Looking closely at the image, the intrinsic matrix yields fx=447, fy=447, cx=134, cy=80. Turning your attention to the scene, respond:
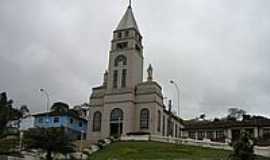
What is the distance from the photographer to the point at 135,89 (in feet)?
281

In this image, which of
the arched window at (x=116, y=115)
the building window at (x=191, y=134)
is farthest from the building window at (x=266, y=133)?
the arched window at (x=116, y=115)

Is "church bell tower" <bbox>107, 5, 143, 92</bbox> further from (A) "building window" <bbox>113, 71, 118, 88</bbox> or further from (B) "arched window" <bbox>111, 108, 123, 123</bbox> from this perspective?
(B) "arched window" <bbox>111, 108, 123, 123</bbox>

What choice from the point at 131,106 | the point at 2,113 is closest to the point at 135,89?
the point at 131,106

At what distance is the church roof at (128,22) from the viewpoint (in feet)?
302

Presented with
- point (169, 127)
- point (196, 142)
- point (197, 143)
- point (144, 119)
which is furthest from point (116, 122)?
point (197, 143)

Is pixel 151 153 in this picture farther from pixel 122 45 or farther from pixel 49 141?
pixel 122 45

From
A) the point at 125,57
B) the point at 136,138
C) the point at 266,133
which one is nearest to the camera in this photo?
the point at 136,138

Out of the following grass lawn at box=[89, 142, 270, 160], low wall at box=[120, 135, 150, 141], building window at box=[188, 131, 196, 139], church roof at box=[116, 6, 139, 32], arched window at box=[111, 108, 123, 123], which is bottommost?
grass lawn at box=[89, 142, 270, 160]

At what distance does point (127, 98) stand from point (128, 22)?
18006 millimetres

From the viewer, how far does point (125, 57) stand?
88438mm

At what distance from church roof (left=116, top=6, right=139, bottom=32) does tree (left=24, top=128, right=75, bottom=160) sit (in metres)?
45.2

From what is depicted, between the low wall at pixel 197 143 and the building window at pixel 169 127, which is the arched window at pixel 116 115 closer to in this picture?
the building window at pixel 169 127

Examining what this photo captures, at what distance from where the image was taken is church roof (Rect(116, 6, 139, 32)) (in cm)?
9194

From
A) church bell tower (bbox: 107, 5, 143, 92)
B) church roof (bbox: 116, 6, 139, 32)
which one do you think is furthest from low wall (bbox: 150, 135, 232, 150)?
church roof (bbox: 116, 6, 139, 32)
